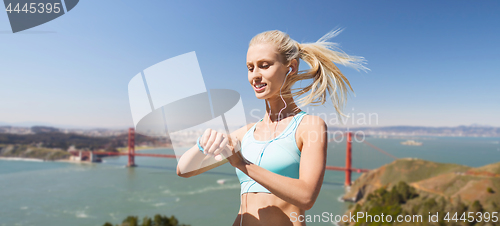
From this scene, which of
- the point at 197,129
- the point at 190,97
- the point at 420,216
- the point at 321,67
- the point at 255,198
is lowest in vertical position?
the point at 420,216

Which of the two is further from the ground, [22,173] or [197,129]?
[197,129]

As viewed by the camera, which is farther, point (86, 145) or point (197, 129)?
point (86, 145)

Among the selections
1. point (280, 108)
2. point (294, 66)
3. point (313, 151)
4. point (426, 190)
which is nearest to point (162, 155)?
point (426, 190)

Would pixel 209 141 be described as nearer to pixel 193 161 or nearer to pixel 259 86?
pixel 193 161

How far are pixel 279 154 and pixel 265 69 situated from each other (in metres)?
0.29

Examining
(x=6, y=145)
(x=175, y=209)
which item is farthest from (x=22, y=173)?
(x=175, y=209)

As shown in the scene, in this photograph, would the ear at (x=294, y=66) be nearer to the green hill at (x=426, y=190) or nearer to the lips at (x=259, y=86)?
the lips at (x=259, y=86)

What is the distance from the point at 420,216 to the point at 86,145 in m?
49.5

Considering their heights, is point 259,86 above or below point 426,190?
above

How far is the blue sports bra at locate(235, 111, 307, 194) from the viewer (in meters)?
0.86

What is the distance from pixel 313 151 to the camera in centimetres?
82

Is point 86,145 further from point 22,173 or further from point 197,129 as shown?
point 197,129

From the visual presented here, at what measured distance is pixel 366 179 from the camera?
31.7 meters

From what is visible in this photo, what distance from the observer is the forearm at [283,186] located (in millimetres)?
720
